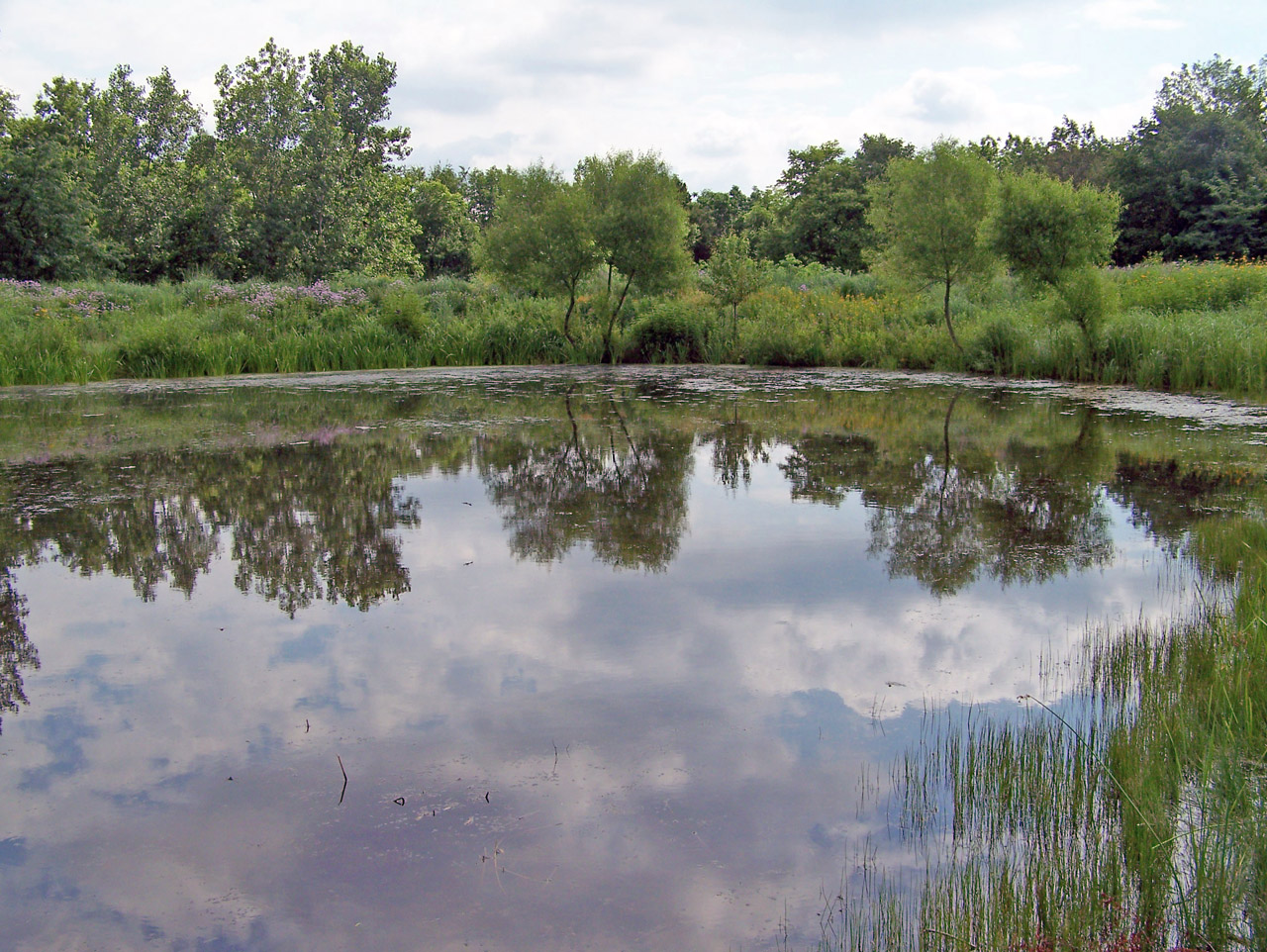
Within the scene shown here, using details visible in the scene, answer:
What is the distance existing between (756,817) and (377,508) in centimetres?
541

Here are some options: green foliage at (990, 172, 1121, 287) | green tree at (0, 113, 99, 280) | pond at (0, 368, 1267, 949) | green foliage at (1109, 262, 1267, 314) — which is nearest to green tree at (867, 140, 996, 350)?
green foliage at (990, 172, 1121, 287)

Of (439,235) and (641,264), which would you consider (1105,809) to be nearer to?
(641,264)

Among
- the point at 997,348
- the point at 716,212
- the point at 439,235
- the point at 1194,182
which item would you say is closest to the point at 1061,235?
the point at 997,348

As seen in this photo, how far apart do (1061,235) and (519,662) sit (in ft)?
49.7

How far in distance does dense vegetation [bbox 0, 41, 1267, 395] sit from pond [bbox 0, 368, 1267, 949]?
760 cm

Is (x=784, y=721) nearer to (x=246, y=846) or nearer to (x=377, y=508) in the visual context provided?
(x=246, y=846)

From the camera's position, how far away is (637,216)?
20.8 meters

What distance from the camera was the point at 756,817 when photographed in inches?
124

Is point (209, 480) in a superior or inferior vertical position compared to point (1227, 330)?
inferior

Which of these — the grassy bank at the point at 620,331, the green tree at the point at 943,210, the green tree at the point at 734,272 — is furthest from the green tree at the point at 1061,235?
the green tree at the point at 734,272

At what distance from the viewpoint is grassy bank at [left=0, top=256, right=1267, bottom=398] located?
55.2 ft

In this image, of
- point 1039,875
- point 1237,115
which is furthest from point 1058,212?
point 1237,115

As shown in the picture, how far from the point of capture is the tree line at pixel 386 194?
21438 mm

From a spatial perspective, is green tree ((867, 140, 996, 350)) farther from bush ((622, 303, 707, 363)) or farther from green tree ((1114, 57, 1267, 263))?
green tree ((1114, 57, 1267, 263))
